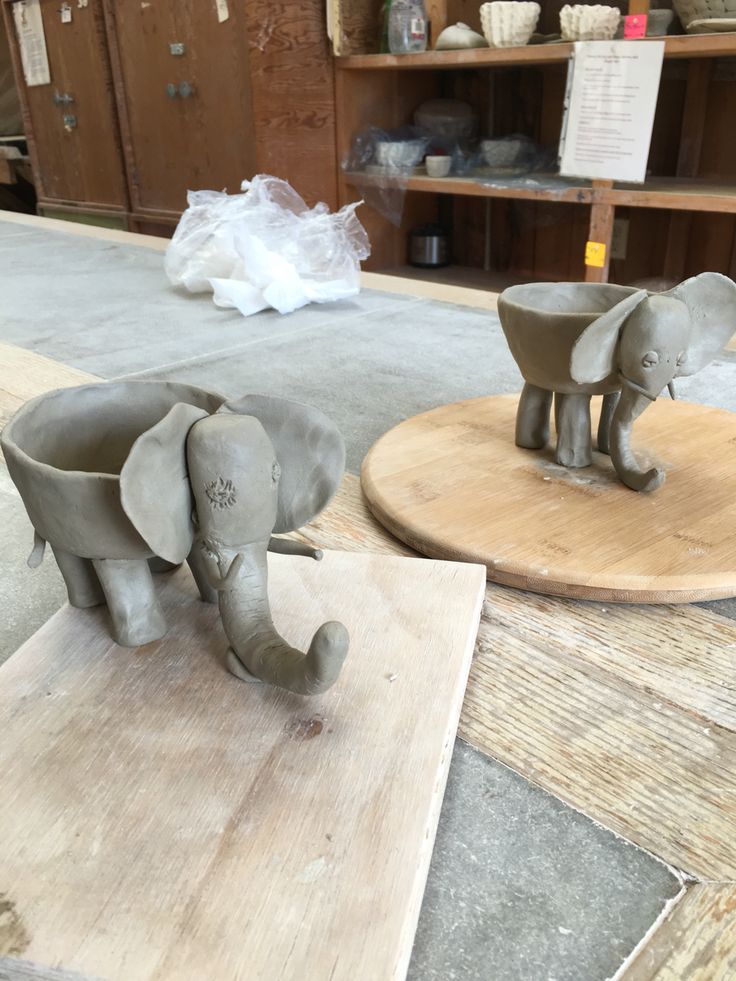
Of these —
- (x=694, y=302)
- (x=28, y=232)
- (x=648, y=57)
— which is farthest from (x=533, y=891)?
(x=28, y=232)

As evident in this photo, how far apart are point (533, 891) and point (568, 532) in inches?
12.1

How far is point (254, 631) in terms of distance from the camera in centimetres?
46

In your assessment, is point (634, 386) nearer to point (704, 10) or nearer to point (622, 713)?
A: point (622, 713)

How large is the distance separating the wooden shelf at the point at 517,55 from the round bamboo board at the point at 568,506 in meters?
1.02

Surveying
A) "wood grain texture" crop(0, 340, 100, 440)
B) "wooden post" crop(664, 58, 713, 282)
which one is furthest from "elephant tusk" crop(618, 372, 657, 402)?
"wooden post" crop(664, 58, 713, 282)

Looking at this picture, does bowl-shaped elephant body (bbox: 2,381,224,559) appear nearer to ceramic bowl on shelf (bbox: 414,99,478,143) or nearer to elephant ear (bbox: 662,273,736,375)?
elephant ear (bbox: 662,273,736,375)

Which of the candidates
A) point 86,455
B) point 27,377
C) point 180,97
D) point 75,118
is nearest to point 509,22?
point 27,377

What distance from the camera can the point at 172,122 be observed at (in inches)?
121

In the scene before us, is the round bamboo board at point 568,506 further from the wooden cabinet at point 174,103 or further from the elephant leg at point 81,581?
the wooden cabinet at point 174,103

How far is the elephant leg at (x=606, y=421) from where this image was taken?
29.1 inches

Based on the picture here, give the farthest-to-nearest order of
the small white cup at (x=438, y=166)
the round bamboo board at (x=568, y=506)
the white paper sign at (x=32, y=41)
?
the white paper sign at (x=32, y=41), the small white cup at (x=438, y=166), the round bamboo board at (x=568, y=506)

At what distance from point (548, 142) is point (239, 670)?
7.41 feet

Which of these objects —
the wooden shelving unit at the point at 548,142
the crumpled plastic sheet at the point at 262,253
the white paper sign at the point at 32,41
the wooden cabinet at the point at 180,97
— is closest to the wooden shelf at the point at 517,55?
the wooden shelving unit at the point at 548,142

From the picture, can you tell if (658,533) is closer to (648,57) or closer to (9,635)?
(9,635)
